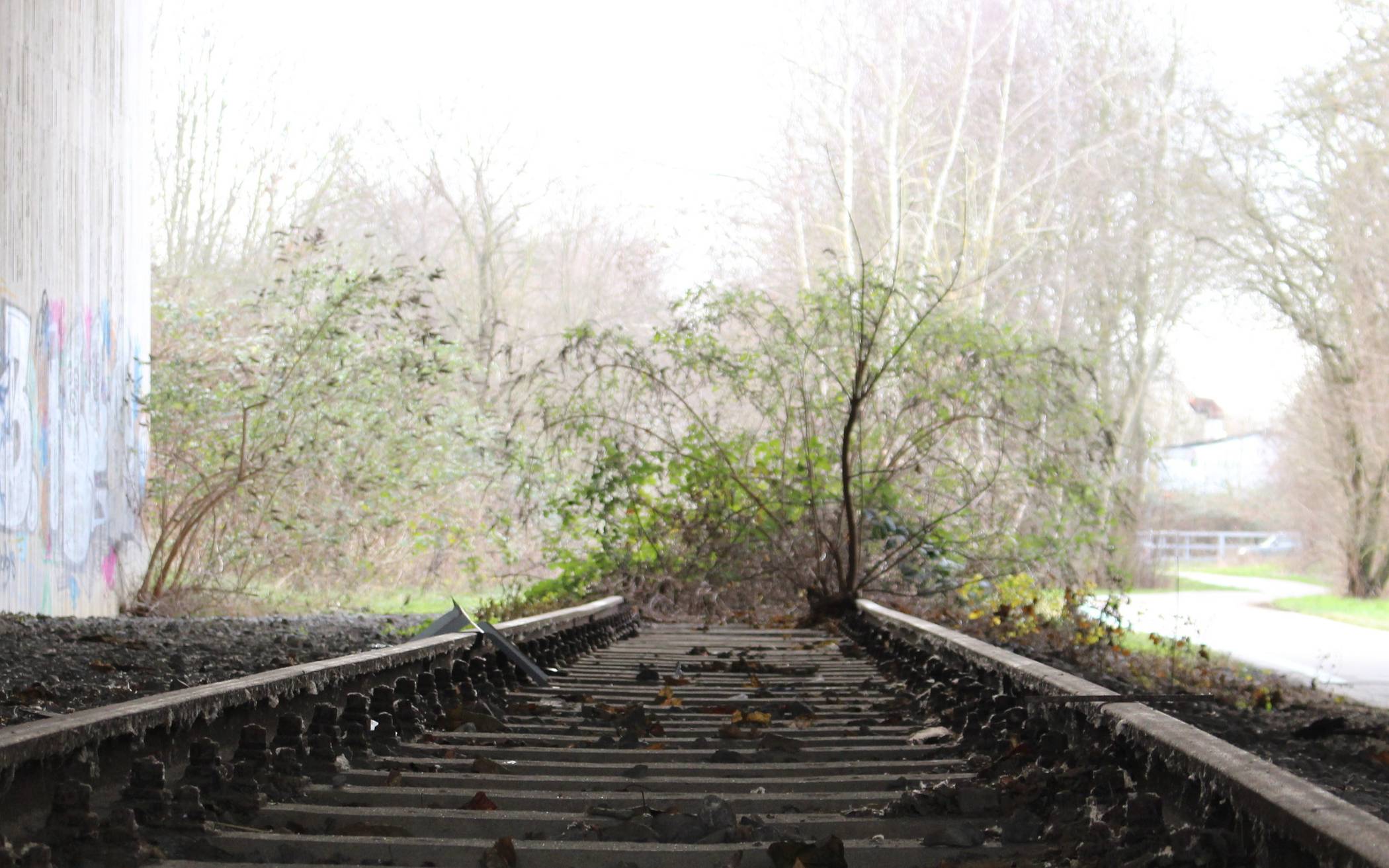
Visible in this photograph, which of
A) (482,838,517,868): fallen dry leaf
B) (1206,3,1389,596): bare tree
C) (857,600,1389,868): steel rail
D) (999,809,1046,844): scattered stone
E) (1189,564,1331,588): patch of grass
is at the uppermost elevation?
(1206,3,1389,596): bare tree

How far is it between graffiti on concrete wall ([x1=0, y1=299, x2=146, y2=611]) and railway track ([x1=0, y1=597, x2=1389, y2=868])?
6.93 meters

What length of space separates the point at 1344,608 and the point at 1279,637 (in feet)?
24.4

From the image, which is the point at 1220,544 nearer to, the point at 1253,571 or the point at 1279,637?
the point at 1253,571

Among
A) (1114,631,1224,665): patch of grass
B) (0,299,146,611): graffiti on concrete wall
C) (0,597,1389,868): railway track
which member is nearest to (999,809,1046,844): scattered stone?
(0,597,1389,868): railway track

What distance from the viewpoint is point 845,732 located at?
3.97 meters

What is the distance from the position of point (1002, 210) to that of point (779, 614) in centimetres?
1393

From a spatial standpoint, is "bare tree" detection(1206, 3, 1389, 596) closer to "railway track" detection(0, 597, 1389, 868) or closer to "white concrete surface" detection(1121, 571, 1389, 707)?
"white concrete surface" detection(1121, 571, 1389, 707)

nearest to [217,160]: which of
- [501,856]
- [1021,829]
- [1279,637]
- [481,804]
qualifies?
[1279,637]

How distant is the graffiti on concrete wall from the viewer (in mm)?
9820

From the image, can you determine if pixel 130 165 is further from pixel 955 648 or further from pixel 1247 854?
pixel 1247 854

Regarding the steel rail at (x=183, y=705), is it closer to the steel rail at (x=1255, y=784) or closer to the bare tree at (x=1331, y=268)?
the steel rail at (x=1255, y=784)

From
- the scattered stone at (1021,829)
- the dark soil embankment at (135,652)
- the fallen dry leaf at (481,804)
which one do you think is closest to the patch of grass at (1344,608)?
the dark soil embankment at (135,652)

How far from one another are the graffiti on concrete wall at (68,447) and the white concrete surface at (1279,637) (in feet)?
27.5

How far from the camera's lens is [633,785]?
9.74 ft
